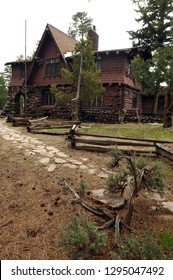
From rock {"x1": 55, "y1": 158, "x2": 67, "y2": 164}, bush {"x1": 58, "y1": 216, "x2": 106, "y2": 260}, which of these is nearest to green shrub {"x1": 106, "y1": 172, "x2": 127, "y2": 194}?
bush {"x1": 58, "y1": 216, "x2": 106, "y2": 260}

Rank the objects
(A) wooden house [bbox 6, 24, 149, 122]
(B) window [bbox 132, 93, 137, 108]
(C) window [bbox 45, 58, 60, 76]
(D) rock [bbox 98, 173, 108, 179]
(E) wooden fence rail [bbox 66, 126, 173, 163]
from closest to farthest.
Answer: (D) rock [bbox 98, 173, 108, 179]
(E) wooden fence rail [bbox 66, 126, 173, 163]
(A) wooden house [bbox 6, 24, 149, 122]
(C) window [bbox 45, 58, 60, 76]
(B) window [bbox 132, 93, 137, 108]

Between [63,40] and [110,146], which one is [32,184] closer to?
[110,146]

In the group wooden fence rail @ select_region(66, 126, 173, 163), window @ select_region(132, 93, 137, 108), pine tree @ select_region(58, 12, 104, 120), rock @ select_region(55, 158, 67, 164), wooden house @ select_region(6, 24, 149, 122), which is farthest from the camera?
window @ select_region(132, 93, 137, 108)

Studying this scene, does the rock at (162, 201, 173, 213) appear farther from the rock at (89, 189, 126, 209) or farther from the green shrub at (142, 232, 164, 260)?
the green shrub at (142, 232, 164, 260)

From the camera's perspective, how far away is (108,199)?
153 inches

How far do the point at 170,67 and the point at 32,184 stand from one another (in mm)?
12332

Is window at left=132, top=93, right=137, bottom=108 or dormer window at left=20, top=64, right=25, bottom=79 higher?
dormer window at left=20, top=64, right=25, bottom=79

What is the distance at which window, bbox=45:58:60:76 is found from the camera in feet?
79.7

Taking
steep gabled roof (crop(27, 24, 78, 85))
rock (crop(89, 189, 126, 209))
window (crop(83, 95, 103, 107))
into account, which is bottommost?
rock (crop(89, 189, 126, 209))

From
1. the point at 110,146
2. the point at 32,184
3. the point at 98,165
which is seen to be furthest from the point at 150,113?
the point at 32,184

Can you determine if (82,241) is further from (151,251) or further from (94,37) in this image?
(94,37)

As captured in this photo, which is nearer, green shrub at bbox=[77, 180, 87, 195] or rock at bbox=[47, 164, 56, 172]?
green shrub at bbox=[77, 180, 87, 195]

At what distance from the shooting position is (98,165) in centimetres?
618

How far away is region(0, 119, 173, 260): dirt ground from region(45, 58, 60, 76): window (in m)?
20.3
